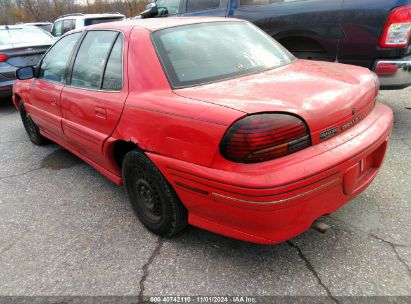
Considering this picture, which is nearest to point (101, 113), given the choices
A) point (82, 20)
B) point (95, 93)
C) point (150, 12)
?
point (95, 93)

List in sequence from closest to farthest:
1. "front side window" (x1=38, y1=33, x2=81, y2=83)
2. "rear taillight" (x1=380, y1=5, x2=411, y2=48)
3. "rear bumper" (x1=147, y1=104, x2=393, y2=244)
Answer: "rear bumper" (x1=147, y1=104, x2=393, y2=244)
"front side window" (x1=38, y1=33, x2=81, y2=83)
"rear taillight" (x1=380, y1=5, x2=411, y2=48)

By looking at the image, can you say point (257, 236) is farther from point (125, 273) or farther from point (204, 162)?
point (125, 273)

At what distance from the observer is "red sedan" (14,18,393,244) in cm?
187

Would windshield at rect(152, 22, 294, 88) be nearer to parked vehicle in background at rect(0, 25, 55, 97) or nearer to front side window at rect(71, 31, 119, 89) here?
front side window at rect(71, 31, 119, 89)

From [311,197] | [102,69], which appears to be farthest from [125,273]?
[102,69]

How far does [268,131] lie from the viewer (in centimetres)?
185

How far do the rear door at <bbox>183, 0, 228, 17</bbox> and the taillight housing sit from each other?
4.11 metres

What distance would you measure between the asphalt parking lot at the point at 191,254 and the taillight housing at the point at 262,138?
0.80m

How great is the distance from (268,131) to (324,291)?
983 mm

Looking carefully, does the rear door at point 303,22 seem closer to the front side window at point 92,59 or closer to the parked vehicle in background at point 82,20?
the front side window at point 92,59

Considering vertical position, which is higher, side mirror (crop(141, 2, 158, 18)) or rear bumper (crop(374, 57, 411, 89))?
side mirror (crop(141, 2, 158, 18))

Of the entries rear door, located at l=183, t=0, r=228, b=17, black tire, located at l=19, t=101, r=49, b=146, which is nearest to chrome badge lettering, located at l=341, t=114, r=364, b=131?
rear door, located at l=183, t=0, r=228, b=17

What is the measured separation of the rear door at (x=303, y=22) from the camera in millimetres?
4328

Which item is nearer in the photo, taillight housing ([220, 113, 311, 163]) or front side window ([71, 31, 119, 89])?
taillight housing ([220, 113, 311, 163])
